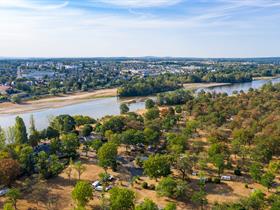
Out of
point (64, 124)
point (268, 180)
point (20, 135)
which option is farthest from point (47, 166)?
point (268, 180)

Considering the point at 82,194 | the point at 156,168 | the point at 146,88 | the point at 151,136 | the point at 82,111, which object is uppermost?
the point at 151,136

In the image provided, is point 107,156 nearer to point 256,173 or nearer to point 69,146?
point 69,146

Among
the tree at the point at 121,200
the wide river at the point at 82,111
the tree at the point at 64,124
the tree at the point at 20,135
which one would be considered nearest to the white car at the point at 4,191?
the tree at the point at 121,200

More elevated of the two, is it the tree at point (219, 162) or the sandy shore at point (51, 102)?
the tree at point (219, 162)

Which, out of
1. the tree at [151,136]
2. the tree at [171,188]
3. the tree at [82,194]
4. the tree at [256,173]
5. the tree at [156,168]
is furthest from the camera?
the tree at [151,136]

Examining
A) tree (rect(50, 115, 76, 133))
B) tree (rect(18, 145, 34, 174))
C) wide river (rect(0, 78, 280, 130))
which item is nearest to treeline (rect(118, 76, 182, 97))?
wide river (rect(0, 78, 280, 130))

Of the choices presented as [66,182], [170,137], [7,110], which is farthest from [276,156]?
[7,110]

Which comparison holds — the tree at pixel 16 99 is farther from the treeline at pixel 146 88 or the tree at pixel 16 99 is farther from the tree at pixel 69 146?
the tree at pixel 69 146
